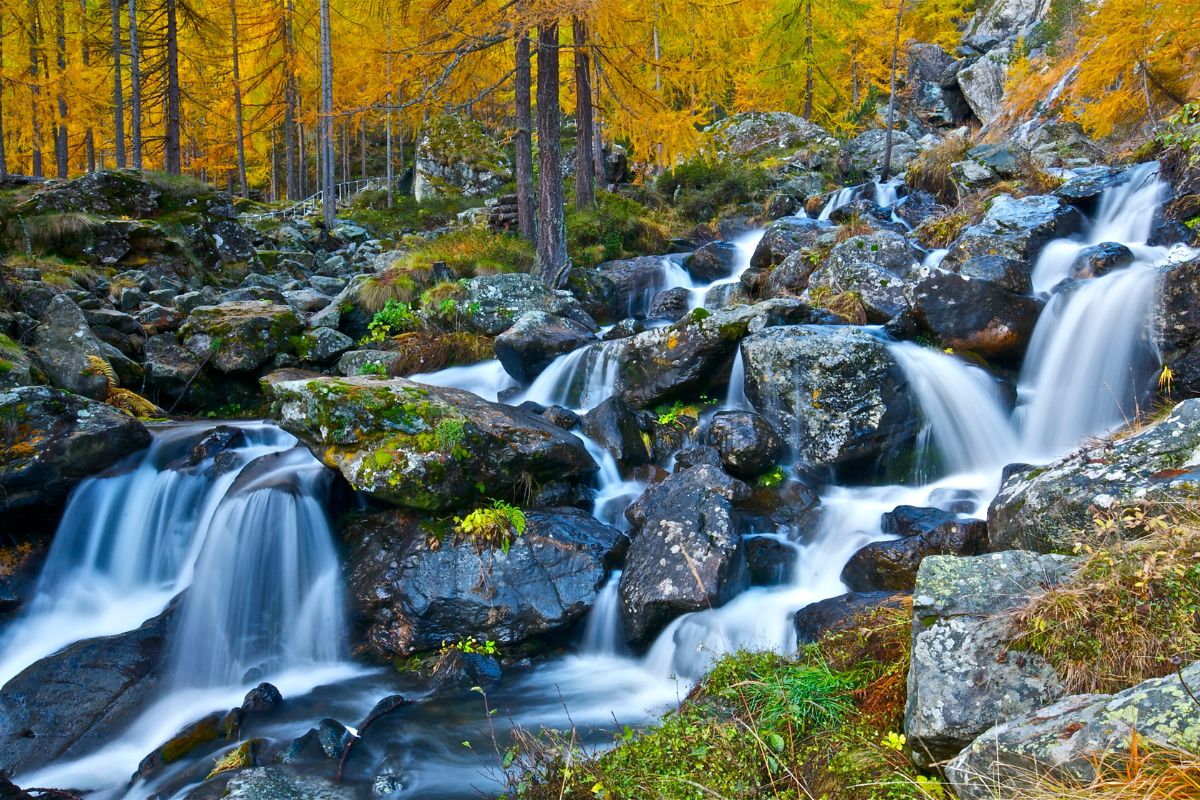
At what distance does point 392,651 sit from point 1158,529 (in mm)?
5796

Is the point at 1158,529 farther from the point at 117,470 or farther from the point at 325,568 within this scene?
the point at 117,470

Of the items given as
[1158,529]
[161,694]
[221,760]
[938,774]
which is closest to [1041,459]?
[1158,529]

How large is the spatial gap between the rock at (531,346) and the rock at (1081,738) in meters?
8.40

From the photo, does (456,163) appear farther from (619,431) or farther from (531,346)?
(619,431)

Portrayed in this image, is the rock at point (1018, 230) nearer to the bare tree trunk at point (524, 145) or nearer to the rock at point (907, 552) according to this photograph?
the rock at point (907, 552)

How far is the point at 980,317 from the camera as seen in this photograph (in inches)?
Answer: 348

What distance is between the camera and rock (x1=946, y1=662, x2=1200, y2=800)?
225cm

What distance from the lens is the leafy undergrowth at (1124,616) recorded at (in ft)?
9.53

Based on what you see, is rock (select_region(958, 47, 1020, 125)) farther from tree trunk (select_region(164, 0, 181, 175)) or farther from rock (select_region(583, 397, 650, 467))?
tree trunk (select_region(164, 0, 181, 175))

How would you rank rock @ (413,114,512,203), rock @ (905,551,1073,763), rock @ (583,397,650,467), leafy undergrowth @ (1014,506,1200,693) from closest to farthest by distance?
leafy undergrowth @ (1014,506,1200,693) < rock @ (905,551,1073,763) < rock @ (583,397,650,467) < rock @ (413,114,512,203)

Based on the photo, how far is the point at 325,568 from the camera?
733 centimetres

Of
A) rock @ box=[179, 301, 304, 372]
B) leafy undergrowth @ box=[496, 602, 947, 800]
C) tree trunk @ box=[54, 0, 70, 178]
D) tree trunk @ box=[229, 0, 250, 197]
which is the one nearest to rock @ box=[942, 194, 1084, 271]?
leafy undergrowth @ box=[496, 602, 947, 800]

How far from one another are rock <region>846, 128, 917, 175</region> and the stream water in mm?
13756

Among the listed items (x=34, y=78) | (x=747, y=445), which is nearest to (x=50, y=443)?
(x=747, y=445)
